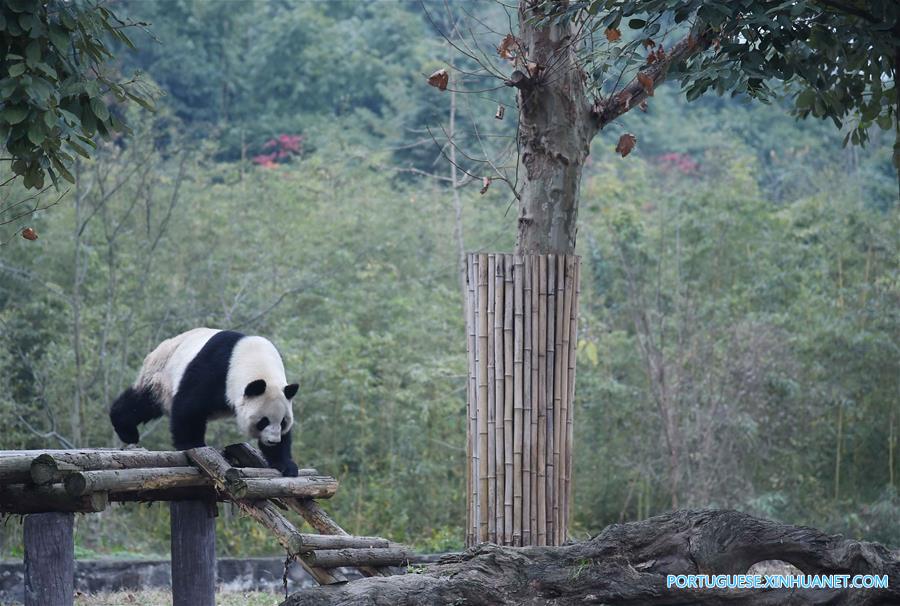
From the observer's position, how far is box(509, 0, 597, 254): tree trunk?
224 inches

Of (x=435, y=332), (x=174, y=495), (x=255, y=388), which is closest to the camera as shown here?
(x=174, y=495)

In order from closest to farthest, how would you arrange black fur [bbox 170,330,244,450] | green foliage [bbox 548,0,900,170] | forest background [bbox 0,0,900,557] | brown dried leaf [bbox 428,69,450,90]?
green foliage [bbox 548,0,900,170] < brown dried leaf [bbox 428,69,450,90] < black fur [bbox 170,330,244,450] < forest background [bbox 0,0,900,557]

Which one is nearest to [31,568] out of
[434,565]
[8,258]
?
[434,565]

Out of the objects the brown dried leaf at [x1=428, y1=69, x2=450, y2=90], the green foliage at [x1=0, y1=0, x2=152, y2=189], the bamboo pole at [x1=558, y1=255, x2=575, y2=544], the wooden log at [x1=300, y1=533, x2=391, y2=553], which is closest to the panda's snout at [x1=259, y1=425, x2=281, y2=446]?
the wooden log at [x1=300, y1=533, x2=391, y2=553]

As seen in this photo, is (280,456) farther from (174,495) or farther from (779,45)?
(779,45)

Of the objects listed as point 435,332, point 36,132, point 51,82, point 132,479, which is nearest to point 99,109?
point 51,82

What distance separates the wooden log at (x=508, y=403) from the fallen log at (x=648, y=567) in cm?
43

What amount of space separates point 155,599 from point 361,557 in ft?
8.47

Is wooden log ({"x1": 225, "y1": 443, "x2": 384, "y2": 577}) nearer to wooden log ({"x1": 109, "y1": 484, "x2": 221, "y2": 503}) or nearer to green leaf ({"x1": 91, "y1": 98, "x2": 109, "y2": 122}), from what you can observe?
wooden log ({"x1": 109, "y1": 484, "x2": 221, "y2": 503})

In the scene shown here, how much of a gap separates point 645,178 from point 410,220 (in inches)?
140

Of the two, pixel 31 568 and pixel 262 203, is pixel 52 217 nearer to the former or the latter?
pixel 262 203

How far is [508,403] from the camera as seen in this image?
540 cm

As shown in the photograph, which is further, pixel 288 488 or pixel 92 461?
pixel 288 488

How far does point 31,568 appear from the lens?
5.13 meters
